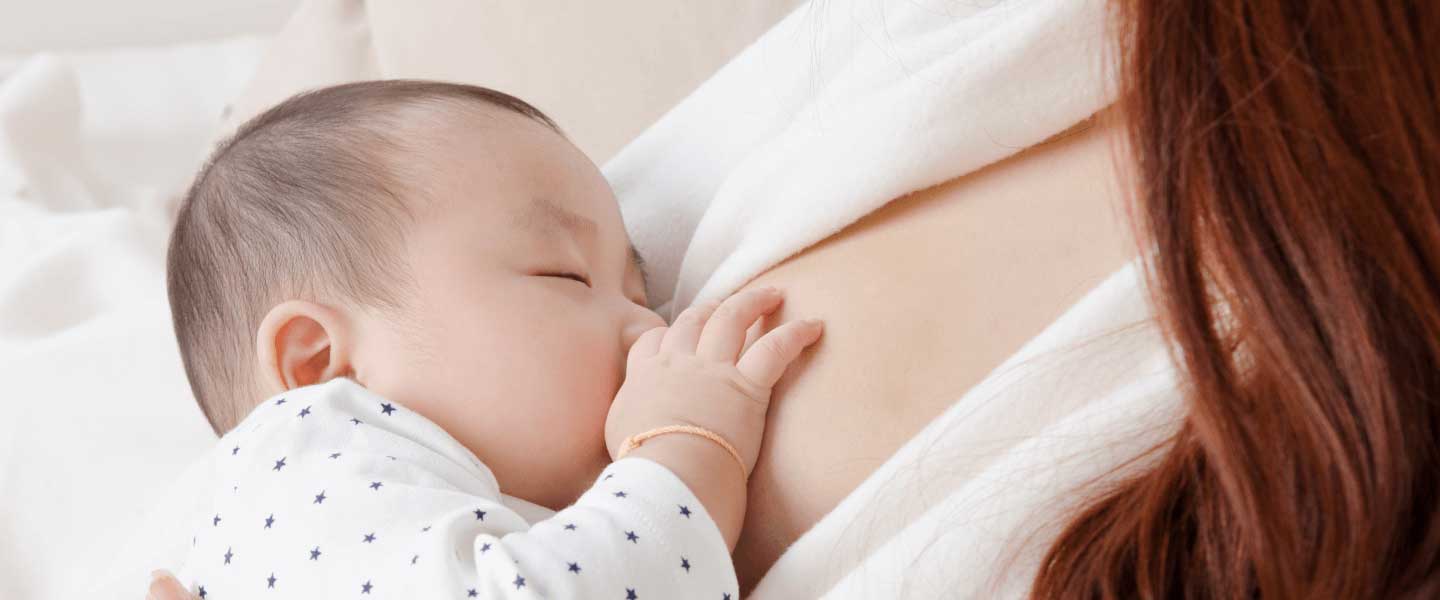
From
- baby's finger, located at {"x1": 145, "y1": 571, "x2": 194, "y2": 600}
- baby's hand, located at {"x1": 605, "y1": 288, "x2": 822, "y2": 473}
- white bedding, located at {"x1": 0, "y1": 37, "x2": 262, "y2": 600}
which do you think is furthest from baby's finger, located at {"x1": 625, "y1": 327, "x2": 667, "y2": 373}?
white bedding, located at {"x1": 0, "y1": 37, "x2": 262, "y2": 600}

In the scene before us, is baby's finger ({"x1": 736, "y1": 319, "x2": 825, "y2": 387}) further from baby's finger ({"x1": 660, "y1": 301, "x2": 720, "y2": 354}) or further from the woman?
the woman

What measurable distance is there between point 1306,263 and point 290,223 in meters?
0.64

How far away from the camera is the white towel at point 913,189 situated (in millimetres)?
648

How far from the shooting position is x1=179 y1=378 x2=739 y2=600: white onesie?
67 cm

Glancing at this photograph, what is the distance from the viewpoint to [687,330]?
831mm

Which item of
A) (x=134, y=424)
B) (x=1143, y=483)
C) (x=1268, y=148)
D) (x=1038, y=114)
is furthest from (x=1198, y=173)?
(x=134, y=424)

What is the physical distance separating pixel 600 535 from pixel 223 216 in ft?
1.39

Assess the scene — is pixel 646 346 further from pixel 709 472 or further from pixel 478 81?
pixel 478 81

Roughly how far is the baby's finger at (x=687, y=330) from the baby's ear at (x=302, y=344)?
0.21 meters

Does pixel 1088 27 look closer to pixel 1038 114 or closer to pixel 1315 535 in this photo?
pixel 1038 114

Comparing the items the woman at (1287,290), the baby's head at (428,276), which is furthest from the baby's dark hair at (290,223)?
the woman at (1287,290)

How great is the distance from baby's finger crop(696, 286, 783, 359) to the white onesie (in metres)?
0.09

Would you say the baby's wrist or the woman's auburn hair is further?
the baby's wrist

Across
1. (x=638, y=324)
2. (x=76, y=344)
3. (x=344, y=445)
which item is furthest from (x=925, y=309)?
(x=76, y=344)
